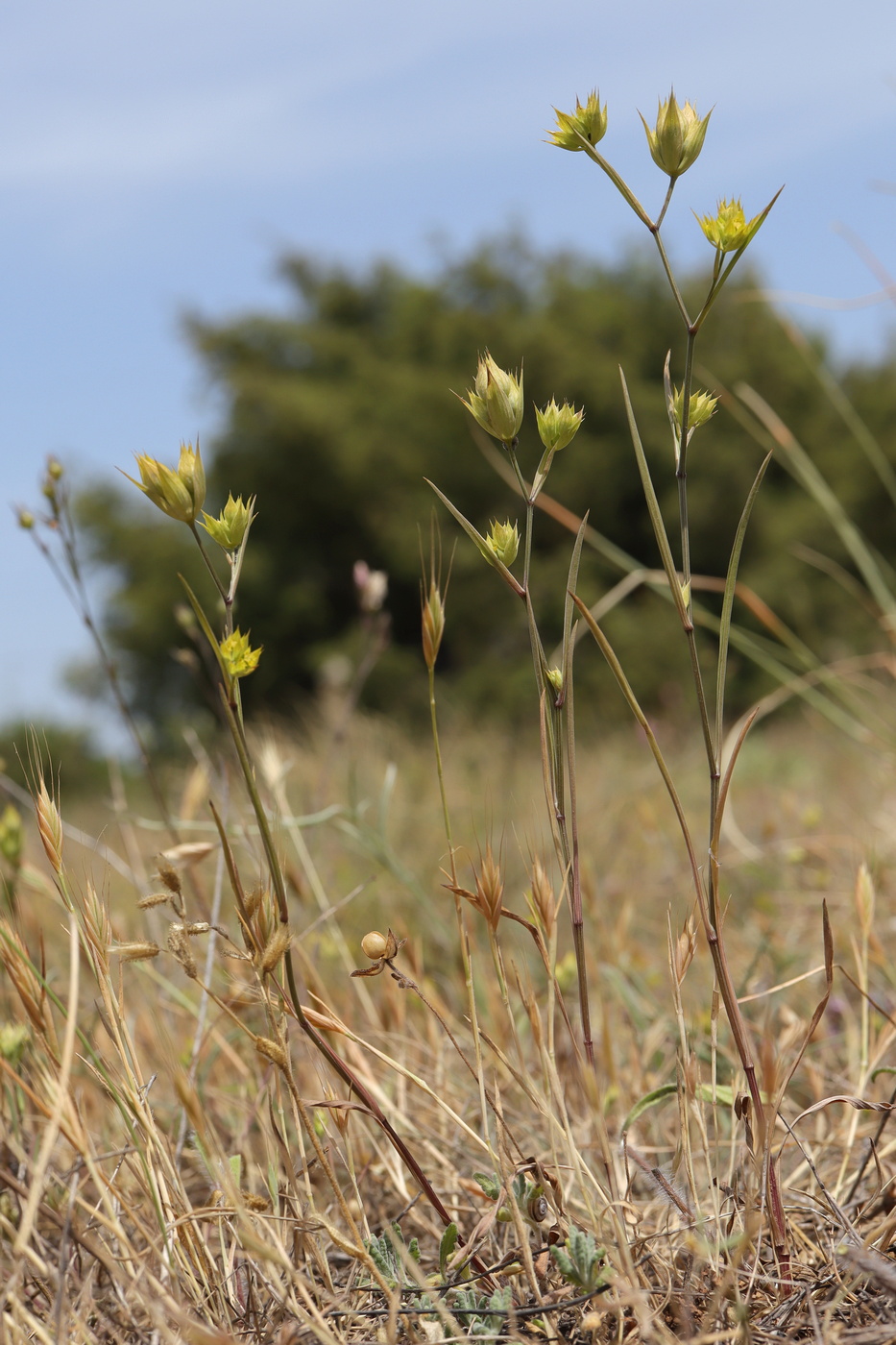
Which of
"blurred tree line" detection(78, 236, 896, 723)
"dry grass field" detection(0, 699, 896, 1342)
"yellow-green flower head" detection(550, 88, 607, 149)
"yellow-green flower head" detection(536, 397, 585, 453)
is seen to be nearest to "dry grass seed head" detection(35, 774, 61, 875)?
"dry grass field" detection(0, 699, 896, 1342)

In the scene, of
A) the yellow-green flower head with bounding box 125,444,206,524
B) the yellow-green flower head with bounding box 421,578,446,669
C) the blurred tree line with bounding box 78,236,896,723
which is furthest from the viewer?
the blurred tree line with bounding box 78,236,896,723

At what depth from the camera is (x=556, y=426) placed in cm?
59

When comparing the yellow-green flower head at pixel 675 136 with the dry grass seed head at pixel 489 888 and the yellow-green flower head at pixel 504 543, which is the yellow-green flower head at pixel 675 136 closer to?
the yellow-green flower head at pixel 504 543

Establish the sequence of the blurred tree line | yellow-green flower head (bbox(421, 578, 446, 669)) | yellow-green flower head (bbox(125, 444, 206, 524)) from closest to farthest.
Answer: yellow-green flower head (bbox(125, 444, 206, 524))
yellow-green flower head (bbox(421, 578, 446, 669))
the blurred tree line

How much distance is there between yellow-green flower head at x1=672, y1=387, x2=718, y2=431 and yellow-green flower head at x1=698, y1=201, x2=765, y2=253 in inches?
3.3

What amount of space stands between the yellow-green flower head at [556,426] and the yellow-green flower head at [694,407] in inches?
2.3

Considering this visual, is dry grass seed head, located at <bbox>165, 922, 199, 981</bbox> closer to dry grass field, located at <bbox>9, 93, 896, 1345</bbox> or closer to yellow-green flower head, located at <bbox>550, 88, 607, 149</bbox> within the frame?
dry grass field, located at <bbox>9, 93, 896, 1345</bbox>

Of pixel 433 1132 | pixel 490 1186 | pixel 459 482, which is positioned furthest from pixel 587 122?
pixel 459 482

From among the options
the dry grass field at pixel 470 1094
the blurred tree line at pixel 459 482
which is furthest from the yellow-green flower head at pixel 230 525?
the blurred tree line at pixel 459 482

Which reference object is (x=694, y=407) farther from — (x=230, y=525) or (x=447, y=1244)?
(x=447, y=1244)

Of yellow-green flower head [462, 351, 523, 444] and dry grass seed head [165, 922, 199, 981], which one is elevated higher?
yellow-green flower head [462, 351, 523, 444]

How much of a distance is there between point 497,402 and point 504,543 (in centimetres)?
8

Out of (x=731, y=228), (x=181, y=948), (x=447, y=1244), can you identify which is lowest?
(x=447, y=1244)

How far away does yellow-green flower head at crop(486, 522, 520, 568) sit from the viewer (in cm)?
60
